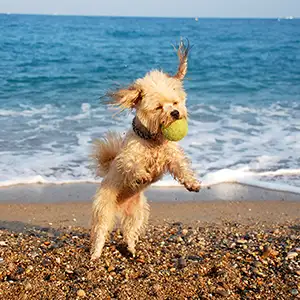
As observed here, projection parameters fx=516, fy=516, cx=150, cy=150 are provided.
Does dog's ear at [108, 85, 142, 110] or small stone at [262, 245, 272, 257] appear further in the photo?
small stone at [262, 245, 272, 257]

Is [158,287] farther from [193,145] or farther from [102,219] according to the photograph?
[193,145]

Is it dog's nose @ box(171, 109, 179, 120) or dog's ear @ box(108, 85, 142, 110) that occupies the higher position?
dog's ear @ box(108, 85, 142, 110)

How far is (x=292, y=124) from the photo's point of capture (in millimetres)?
11898

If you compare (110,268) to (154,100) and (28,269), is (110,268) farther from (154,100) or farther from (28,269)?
(154,100)

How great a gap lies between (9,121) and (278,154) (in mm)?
5907

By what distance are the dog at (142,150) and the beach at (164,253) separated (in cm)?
41

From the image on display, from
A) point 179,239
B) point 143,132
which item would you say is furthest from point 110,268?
point 143,132

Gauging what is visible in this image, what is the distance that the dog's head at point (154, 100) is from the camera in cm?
412

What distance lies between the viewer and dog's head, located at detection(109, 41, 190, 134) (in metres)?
4.12

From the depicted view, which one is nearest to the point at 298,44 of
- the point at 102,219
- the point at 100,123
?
the point at 100,123

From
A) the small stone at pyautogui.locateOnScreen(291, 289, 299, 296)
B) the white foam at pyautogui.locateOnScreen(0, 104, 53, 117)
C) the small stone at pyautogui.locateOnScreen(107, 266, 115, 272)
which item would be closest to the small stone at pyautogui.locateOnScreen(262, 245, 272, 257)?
the small stone at pyautogui.locateOnScreen(291, 289, 299, 296)

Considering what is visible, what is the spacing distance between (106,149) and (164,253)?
112 centimetres

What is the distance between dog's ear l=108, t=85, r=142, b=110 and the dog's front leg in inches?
20.6

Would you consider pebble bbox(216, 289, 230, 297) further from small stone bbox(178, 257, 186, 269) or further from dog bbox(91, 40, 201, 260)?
dog bbox(91, 40, 201, 260)
